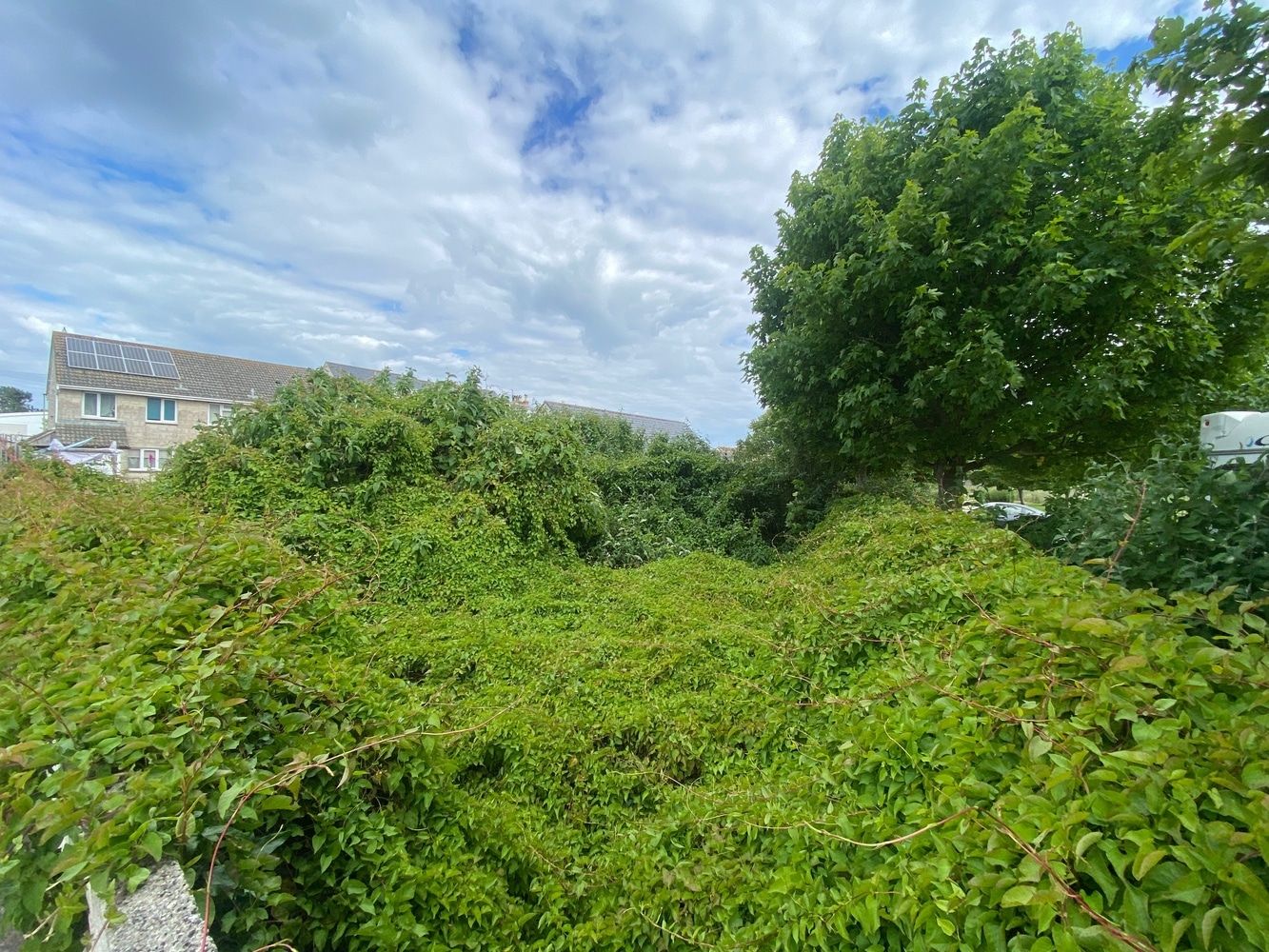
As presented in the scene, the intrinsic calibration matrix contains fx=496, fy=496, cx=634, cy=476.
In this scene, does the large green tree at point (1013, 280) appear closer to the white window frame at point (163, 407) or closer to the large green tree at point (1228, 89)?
the large green tree at point (1228, 89)

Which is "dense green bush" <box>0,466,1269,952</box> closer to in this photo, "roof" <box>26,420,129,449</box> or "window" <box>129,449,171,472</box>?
"window" <box>129,449,171,472</box>

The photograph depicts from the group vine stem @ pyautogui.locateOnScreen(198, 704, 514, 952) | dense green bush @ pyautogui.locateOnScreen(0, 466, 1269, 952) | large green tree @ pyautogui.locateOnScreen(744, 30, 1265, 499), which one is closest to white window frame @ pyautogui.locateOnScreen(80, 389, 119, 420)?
dense green bush @ pyautogui.locateOnScreen(0, 466, 1269, 952)

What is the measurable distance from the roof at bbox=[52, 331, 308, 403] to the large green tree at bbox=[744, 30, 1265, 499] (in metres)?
19.8

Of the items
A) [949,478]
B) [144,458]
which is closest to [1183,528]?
[949,478]

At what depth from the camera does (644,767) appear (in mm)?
2771

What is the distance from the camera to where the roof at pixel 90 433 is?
53.4 ft

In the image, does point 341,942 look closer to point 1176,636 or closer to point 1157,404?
point 1176,636

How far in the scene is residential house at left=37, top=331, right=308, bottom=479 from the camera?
18.8m

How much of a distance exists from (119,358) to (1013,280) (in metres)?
29.6

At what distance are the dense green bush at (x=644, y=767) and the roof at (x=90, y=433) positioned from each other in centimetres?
1896

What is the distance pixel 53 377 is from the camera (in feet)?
67.1

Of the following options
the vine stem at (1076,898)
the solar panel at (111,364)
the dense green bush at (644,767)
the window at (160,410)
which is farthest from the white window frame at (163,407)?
the vine stem at (1076,898)

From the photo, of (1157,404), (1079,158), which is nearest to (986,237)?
(1079,158)

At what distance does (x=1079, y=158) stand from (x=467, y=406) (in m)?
8.05
